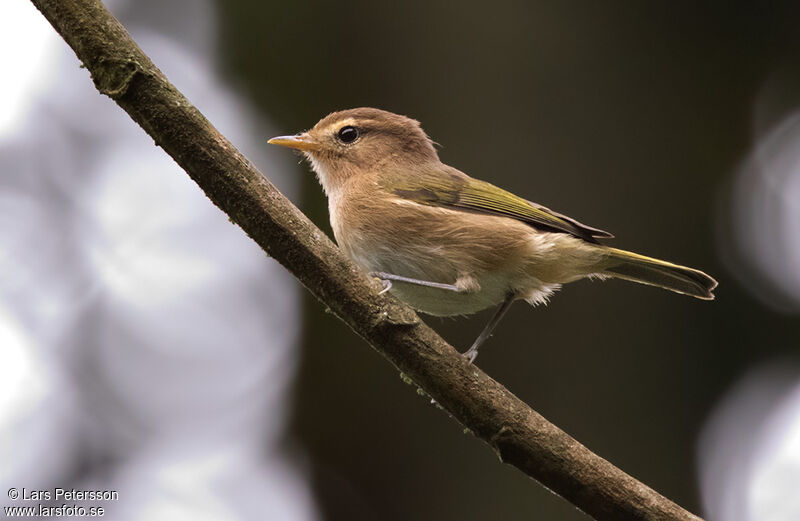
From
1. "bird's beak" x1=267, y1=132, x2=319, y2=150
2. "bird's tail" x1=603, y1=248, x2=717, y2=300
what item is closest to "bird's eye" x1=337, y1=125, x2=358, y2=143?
"bird's beak" x1=267, y1=132, x2=319, y2=150

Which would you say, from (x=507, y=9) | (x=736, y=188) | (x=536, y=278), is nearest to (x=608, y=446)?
(x=536, y=278)

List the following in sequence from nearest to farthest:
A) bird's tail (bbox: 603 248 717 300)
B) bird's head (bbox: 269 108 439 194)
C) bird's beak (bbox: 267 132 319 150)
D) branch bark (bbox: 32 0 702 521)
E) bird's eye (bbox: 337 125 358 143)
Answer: branch bark (bbox: 32 0 702 521) → bird's tail (bbox: 603 248 717 300) → bird's beak (bbox: 267 132 319 150) → bird's head (bbox: 269 108 439 194) → bird's eye (bbox: 337 125 358 143)

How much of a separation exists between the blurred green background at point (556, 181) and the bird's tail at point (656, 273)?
1000mm

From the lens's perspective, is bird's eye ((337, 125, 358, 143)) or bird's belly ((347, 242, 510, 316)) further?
bird's eye ((337, 125, 358, 143))

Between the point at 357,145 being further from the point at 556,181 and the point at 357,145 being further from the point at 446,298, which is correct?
the point at 556,181

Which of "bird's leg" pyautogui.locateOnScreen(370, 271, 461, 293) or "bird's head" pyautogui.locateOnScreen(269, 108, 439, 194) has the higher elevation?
"bird's head" pyautogui.locateOnScreen(269, 108, 439, 194)

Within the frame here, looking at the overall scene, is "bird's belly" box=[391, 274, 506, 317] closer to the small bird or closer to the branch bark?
the small bird

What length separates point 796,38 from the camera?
6.11 m

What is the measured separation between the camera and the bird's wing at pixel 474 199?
4.41 metres

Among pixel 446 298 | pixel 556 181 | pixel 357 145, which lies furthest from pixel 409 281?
pixel 556 181

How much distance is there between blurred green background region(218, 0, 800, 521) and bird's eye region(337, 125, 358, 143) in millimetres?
985

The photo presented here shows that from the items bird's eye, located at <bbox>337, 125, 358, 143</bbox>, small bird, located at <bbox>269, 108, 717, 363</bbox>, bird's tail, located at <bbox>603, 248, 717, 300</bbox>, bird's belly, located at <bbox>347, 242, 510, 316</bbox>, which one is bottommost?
bird's belly, located at <bbox>347, 242, 510, 316</bbox>

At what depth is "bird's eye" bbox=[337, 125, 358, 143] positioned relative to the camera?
489 cm

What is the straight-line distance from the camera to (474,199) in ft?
14.9
